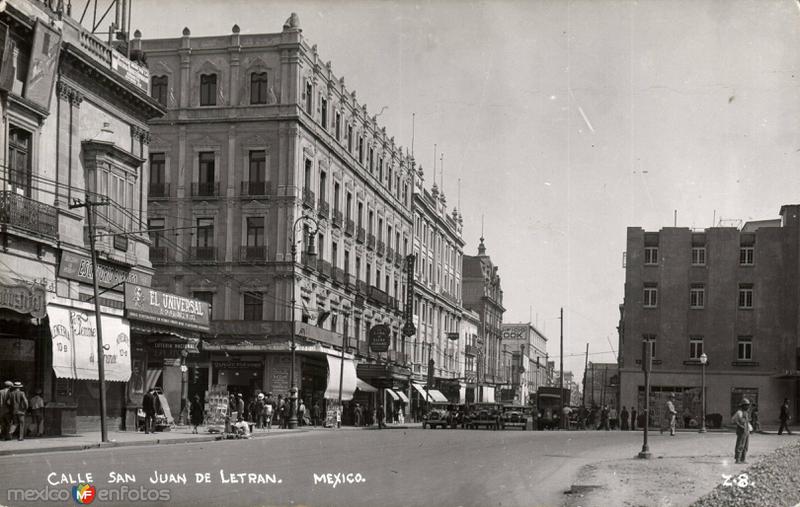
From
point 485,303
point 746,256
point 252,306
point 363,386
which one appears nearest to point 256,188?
point 252,306

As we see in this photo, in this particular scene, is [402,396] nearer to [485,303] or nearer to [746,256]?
[746,256]

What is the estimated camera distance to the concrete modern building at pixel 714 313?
2188 inches

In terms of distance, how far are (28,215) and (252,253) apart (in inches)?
922

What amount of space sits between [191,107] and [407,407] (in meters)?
30.7

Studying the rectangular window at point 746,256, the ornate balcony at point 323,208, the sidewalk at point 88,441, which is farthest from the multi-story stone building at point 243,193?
the rectangular window at point 746,256

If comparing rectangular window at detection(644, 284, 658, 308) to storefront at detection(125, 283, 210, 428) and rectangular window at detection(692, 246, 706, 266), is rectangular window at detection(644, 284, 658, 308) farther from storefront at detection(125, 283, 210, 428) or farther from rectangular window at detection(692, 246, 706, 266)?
storefront at detection(125, 283, 210, 428)

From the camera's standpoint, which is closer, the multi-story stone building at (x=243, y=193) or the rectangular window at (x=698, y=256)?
the multi-story stone building at (x=243, y=193)

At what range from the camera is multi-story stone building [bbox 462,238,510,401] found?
10981cm

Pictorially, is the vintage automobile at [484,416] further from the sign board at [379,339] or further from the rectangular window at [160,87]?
the rectangular window at [160,87]

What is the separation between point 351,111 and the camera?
5778 cm

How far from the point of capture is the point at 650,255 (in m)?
57.5

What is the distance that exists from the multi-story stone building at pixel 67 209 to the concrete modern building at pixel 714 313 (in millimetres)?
33153

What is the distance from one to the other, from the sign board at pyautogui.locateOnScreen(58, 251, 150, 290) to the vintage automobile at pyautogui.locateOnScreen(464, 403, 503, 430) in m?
22.5

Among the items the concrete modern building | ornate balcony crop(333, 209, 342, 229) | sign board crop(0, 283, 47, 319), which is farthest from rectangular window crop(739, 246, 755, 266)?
sign board crop(0, 283, 47, 319)
